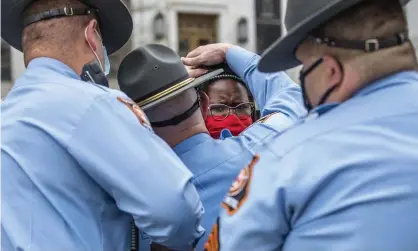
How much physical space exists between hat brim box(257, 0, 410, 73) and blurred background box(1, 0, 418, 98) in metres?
11.7

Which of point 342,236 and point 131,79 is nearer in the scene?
point 342,236

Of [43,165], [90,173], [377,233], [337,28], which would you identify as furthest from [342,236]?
[43,165]

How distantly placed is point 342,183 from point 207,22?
13.9 metres

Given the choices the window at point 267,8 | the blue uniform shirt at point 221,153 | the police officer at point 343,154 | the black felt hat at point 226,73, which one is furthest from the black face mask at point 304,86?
the window at point 267,8

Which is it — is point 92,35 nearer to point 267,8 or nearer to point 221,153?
point 221,153

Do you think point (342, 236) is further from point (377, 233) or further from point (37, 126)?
point (37, 126)

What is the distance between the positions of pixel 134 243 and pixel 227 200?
0.58 metres

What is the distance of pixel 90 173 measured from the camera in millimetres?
1704

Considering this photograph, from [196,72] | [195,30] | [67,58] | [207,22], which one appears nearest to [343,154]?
[67,58]

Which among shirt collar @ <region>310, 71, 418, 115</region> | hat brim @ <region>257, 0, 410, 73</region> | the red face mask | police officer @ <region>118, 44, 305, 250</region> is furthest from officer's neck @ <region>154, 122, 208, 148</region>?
shirt collar @ <region>310, 71, 418, 115</region>

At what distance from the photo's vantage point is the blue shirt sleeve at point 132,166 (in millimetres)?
1674

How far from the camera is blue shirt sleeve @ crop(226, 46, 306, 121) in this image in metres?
2.38

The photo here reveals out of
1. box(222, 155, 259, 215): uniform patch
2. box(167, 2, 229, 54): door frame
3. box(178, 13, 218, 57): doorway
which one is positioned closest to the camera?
box(222, 155, 259, 215): uniform patch

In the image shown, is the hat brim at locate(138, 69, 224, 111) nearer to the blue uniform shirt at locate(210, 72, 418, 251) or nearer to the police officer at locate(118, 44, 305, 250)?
the police officer at locate(118, 44, 305, 250)
